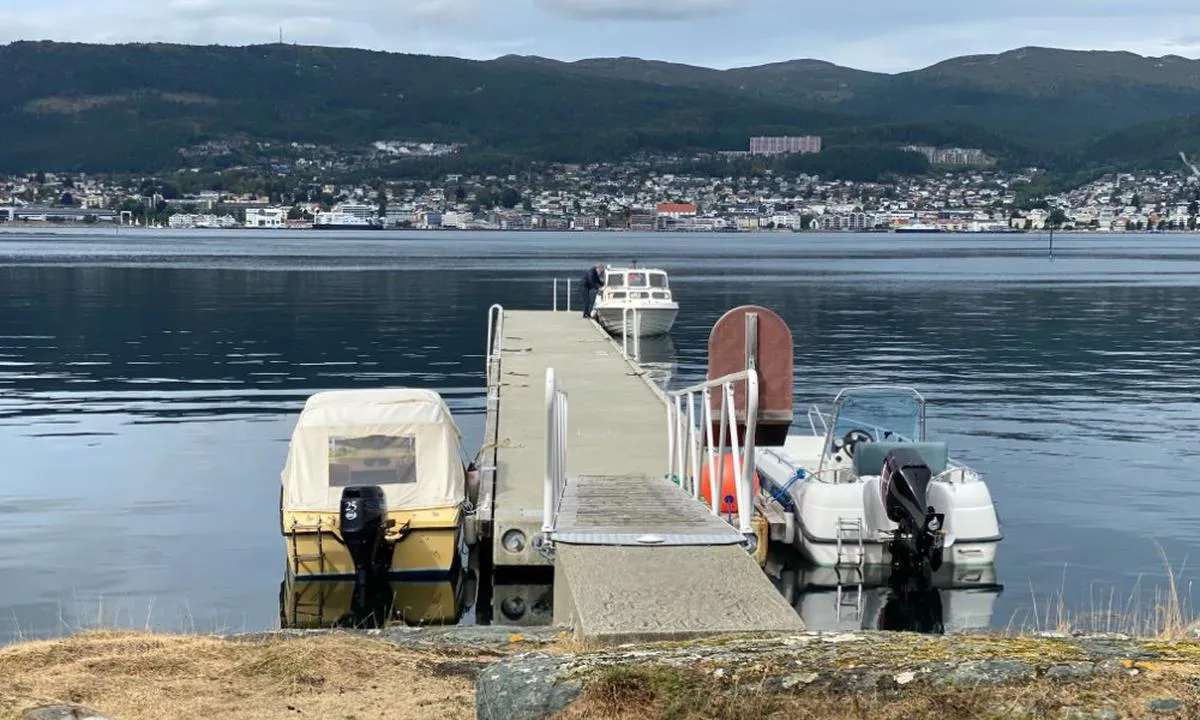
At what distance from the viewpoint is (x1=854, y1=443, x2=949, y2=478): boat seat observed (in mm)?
16141

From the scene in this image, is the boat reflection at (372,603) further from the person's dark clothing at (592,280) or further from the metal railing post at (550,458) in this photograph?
the person's dark clothing at (592,280)

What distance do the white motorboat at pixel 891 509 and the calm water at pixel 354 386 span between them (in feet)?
2.19

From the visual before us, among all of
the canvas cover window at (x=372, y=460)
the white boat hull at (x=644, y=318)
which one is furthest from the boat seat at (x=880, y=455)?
the white boat hull at (x=644, y=318)

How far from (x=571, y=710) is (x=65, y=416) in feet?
78.8

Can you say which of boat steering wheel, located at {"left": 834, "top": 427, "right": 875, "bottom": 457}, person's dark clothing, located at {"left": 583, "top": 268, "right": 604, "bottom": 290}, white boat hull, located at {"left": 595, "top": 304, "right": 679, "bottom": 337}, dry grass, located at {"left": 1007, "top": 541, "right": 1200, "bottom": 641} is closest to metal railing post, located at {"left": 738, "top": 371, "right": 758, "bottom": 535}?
dry grass, located at {"left": 1007, "top": 541, "right": 1200, "bottom": 641}

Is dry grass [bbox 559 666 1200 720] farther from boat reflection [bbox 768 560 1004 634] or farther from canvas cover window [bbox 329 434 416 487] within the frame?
canvas cover window [bbox 329 434 416 487]

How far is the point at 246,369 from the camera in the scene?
3541 centimetres

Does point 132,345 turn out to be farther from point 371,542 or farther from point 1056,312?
point 1056,312

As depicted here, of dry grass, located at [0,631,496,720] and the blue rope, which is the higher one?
dry grass, located at [0,631,496,720]

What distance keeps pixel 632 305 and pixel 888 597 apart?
101ft

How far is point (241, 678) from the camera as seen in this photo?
784 centimetres

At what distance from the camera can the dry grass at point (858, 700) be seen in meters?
5.25

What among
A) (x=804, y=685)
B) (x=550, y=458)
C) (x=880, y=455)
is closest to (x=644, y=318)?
(x=880, y=455)

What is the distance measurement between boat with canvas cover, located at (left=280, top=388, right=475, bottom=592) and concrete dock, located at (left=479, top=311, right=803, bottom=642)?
1.86 ft
